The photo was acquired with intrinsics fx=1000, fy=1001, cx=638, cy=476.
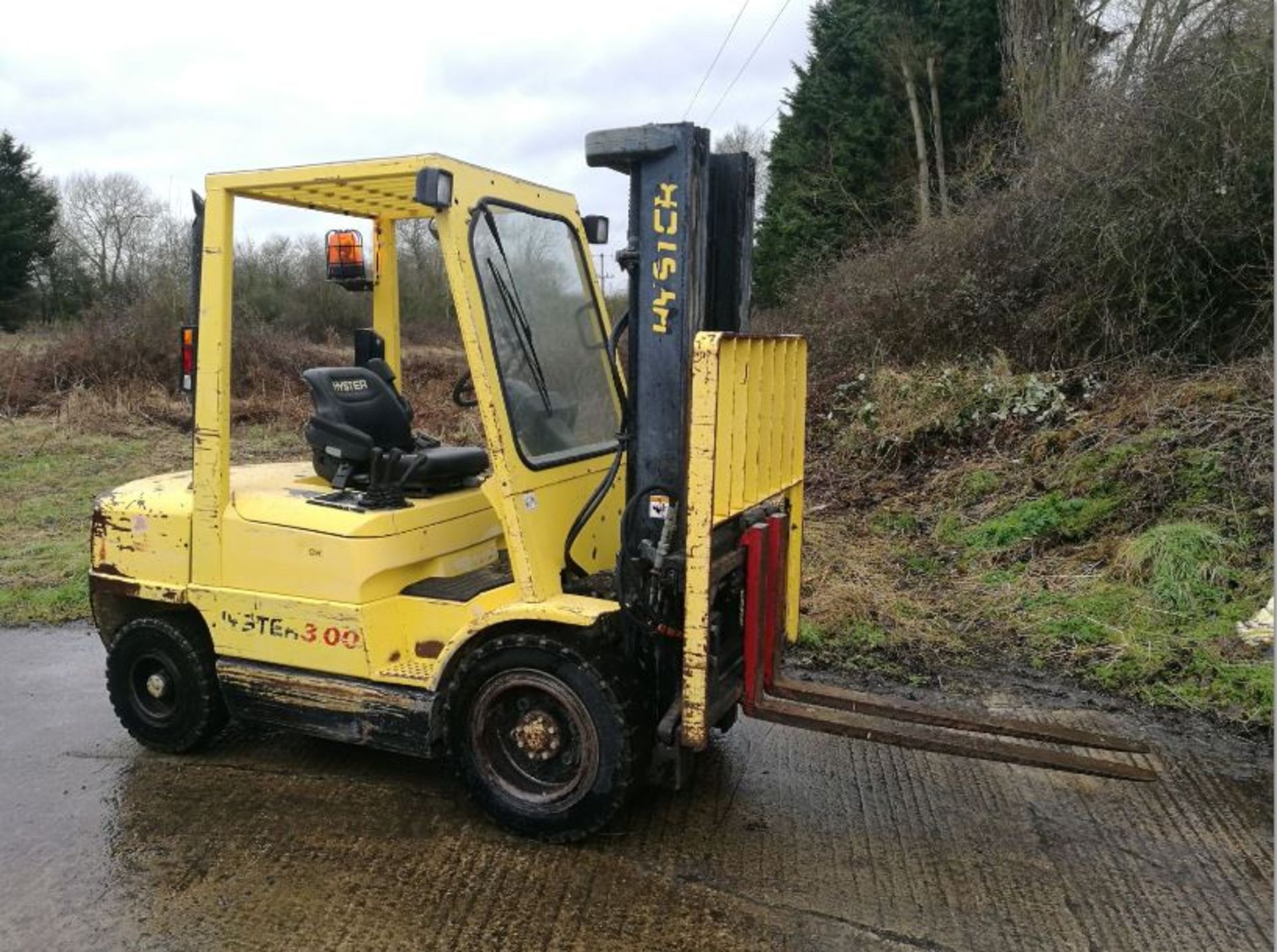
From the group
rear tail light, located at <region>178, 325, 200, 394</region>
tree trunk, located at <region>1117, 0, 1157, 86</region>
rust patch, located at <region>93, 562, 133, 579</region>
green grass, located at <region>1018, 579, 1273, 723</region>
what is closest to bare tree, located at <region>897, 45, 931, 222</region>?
tree trunk, located at <region>1117, 0, 1157, 86</region>

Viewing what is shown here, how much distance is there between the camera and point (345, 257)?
15.1 feet

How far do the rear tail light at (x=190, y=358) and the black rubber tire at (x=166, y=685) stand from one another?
1117 mm

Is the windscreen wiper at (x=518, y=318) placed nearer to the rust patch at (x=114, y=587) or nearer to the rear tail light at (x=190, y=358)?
the rear tail light at (x=190, y=358)

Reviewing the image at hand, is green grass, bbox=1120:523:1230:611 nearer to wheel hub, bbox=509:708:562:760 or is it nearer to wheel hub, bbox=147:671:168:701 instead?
wheel hub, bbox=509:708:562:760

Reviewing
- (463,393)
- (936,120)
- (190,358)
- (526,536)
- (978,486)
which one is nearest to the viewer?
(526,536)

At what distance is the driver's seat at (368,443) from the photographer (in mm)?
4285

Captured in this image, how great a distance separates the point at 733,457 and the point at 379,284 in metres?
2.32

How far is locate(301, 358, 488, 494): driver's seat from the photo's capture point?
4.29m

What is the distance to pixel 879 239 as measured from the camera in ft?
51.0

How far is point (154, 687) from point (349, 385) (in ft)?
5.33

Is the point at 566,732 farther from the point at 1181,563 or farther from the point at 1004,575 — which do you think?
the point at 1181,563

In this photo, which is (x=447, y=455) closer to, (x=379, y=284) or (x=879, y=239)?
(x=379, y=284)

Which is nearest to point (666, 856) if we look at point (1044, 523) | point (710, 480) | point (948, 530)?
point (710, 480)

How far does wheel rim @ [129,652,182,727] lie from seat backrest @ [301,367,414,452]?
1316 millimetres
